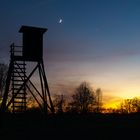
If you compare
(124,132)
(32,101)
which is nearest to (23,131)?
(124,132)

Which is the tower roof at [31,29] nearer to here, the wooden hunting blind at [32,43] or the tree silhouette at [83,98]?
the wooden hunting blind at [32,43]

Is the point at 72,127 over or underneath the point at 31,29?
underneath

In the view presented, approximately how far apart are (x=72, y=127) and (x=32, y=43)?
12147 mm

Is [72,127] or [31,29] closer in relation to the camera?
[72,127]

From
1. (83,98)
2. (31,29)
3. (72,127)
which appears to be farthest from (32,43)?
(83,98)

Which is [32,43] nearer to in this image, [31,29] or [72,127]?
[31,29]

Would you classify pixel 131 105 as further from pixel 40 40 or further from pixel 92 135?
pixel 92 135

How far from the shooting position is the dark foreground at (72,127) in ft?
67.2

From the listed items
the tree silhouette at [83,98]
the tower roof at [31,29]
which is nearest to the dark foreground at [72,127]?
the tower roof at [31,29]

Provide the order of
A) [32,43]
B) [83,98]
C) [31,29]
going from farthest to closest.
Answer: [83,98] → [32,43] → [31,29]

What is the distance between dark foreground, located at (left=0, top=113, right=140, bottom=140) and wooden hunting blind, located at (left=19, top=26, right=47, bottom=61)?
21.7 ft

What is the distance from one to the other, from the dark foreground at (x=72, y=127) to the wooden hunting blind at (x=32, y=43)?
6.60 metres

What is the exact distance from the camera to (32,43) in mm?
32531

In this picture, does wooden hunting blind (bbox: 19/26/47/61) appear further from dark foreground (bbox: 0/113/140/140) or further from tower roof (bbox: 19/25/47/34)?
dark foreground (bbox: 0/113/140/140)
